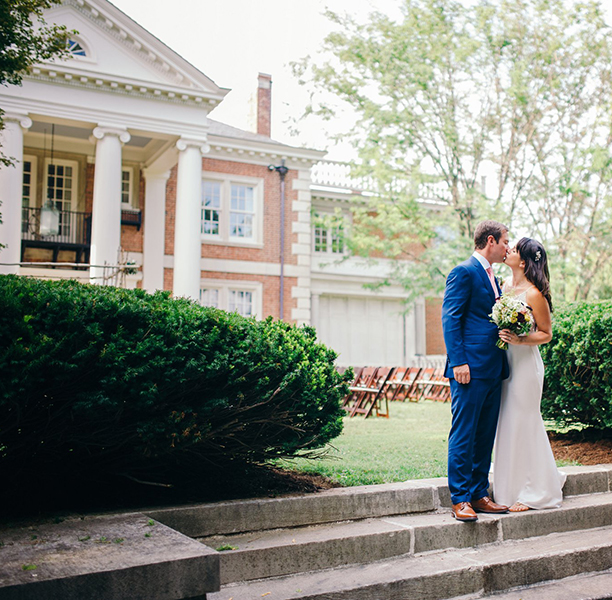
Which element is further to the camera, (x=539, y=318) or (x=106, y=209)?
(x=106, y=209)

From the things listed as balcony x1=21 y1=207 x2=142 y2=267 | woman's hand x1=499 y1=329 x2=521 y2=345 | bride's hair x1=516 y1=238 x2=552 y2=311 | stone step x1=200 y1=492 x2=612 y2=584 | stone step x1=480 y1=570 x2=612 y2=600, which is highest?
balcony x1=21 y1=207 x2=142 y2=267

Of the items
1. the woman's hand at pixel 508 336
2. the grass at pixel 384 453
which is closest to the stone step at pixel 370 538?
the grass at pixel 384 453

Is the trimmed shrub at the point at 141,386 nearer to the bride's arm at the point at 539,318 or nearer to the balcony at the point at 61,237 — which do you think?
the bride's arm at the point at 539,318

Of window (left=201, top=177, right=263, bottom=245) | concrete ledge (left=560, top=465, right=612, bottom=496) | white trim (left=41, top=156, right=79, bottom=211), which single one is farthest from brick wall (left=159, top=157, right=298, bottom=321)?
concrete ledge (left=560, top=465, right=612, bottom=496)

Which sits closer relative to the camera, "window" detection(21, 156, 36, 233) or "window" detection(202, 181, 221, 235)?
"window" detection(21, 156, 36, 233)

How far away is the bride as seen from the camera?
205 inches

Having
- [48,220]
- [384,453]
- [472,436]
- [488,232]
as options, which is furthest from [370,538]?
[48,220]

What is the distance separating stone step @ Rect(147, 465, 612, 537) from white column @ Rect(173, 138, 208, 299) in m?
14.1

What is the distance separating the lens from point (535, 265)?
5367 mm

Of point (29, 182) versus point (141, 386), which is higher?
point (29, 182)

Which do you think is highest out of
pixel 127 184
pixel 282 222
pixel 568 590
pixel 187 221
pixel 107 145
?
pixel 127 184

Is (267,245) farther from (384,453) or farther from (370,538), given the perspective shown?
(370,538)

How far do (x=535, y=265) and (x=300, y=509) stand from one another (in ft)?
8.91

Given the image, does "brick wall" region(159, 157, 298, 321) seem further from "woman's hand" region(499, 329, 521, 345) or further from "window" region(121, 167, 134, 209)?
"woman's hand" region(499, 329, 521, 345)
